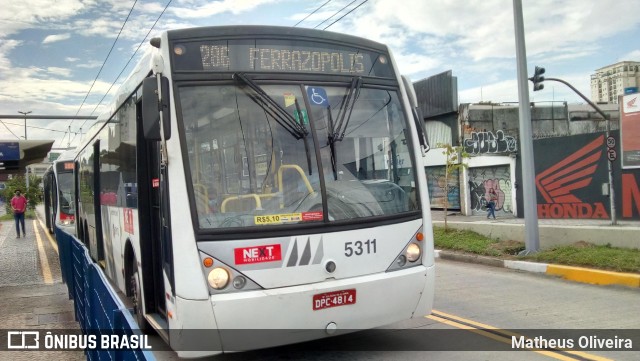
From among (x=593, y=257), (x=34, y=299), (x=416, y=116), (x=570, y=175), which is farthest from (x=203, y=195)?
(x=570, y=175)

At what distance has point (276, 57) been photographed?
508cm

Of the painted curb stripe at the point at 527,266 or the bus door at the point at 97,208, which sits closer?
the bus door at the point at 97,208

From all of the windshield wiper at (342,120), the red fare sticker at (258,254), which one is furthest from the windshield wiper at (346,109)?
the red fare sticker at (258,254)

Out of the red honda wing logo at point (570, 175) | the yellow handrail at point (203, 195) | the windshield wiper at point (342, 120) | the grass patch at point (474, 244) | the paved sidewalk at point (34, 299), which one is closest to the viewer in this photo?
the yellow handrail at point (203, 195)

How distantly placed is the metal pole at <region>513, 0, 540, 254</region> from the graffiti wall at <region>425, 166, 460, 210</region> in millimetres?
14472

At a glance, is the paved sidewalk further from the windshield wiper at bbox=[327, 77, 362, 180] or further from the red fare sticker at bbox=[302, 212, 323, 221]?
the windshield wiper at bbox=[327, 77, 362, 180]

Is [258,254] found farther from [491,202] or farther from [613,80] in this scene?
[613,80]

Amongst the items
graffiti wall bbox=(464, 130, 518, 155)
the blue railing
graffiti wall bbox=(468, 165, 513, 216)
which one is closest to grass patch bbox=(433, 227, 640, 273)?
the blue railing

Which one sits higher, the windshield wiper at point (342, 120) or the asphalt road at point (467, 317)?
the windshield wiper at point (342, 120)

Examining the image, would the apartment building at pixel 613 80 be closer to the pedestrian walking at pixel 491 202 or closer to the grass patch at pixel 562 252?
the pedestrian walking at pixel 491 202

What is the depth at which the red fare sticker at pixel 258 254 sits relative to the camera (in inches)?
176

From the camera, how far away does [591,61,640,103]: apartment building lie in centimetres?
3144

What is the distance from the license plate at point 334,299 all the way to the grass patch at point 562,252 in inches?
250

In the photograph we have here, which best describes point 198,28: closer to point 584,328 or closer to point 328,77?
point 328,77
